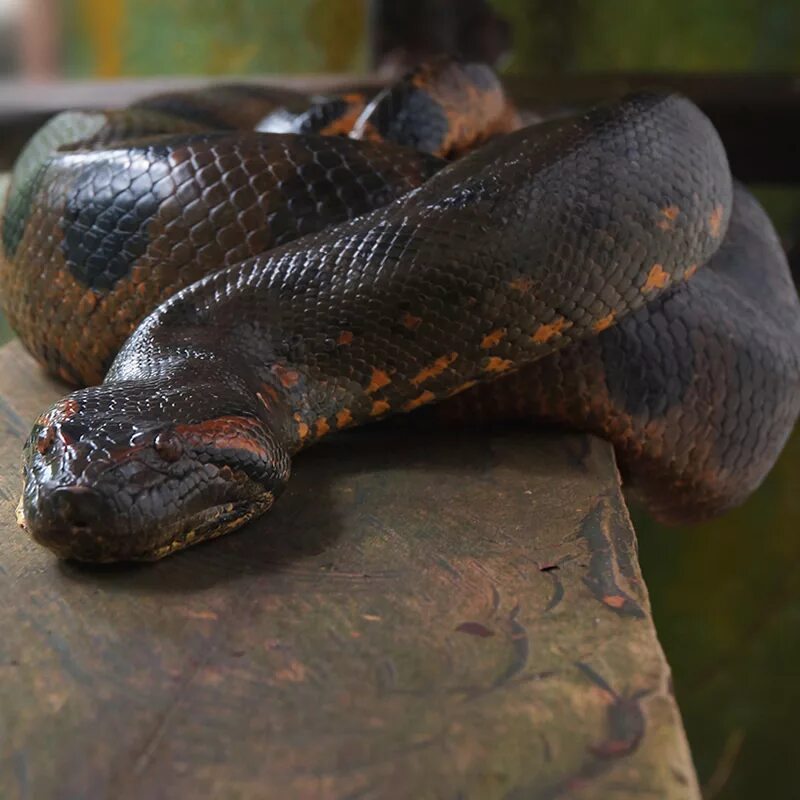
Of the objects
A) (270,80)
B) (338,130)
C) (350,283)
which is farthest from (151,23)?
(350,283)

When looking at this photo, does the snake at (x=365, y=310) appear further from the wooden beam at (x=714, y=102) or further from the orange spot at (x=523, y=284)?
the wooden beam at (x=714, y=102)

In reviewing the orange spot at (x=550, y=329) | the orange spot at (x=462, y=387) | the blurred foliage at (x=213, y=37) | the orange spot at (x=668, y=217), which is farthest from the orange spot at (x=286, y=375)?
the blurred foliage at (x=213, y=37)

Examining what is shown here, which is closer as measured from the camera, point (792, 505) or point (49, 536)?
point (49, 536)

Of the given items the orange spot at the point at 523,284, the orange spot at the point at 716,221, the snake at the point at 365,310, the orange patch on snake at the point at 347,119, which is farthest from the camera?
the orange patch on snake at the point at 347,119

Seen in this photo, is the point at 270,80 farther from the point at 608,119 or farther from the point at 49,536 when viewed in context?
the point at 49,536

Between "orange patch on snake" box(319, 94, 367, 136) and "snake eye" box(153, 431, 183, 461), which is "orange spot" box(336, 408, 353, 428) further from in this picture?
"orange patch on snake" box(319, 94, 367, 136)

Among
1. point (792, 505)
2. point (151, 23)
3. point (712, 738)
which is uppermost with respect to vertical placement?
point (151, 23)

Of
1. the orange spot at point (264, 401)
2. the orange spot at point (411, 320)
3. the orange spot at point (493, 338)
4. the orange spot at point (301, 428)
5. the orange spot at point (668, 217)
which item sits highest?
the orange spot at point (668, 217)
